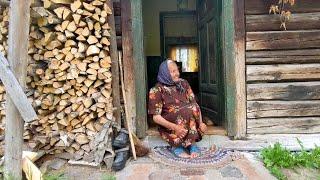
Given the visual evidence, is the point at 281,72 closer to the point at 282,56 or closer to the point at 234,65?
the point at 282,56

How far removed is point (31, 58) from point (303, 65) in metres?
3.38

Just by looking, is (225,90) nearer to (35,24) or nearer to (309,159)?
(309,159)

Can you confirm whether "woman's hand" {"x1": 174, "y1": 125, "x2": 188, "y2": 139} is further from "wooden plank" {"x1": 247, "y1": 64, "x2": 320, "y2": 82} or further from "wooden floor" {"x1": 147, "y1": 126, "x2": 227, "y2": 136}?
"wooden plank" {"x1": 247, "y1": 64, "x2": 320, "y2": 82}

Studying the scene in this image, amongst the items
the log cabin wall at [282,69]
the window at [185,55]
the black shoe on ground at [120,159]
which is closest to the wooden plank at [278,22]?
the log cabin wall at [282,69]

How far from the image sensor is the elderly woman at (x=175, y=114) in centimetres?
383

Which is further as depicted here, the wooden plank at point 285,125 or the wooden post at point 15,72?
the wooden plank at point 285,125

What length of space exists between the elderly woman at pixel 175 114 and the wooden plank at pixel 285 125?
0.87m

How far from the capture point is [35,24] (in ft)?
12.0

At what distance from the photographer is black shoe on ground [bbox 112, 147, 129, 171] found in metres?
3.47

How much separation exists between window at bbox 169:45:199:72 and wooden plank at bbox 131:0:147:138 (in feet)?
10.5

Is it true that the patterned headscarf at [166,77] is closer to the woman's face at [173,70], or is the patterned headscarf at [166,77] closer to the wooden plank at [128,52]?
the woman's face at [173,70]

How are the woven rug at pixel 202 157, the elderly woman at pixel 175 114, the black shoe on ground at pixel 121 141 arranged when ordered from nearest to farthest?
the woven rug at pixel 202 157 < the black shoe on ground at pixel 121 141 < the elderly woman at pixel 175 114

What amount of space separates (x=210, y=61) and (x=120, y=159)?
2.38 metres

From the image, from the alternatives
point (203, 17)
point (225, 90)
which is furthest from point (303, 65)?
point (203, 17)
